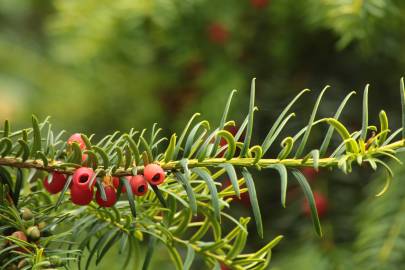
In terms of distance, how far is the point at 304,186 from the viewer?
34 cm

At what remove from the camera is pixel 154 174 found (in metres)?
0.34

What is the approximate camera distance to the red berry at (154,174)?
13.2 inches

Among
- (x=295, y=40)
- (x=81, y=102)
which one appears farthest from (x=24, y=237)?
(x=81, y=102)

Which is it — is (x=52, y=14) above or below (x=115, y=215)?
above

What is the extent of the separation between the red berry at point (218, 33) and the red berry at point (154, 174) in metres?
0.52

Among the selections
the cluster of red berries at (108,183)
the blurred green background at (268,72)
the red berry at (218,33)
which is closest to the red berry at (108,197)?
the cluster of red berries at (108,183)

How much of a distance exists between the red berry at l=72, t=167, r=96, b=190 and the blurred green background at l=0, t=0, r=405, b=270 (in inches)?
14.2

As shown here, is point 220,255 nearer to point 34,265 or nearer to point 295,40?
point 34,265

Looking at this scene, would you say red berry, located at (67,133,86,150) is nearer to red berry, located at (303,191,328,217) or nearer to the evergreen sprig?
the evergreen sprig

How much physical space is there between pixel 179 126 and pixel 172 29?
13cm

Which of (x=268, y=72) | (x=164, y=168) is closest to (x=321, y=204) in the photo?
(x=268, y=72)

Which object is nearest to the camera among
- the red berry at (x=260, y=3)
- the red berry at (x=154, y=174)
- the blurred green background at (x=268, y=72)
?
the red berry at (x=154, y=174)

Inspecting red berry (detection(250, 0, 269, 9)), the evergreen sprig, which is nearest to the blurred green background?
red berry (detection(250, 0, 269, 9))

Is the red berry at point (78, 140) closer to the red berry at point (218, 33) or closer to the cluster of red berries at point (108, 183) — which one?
the cluster of red berries at point (108, 183)
